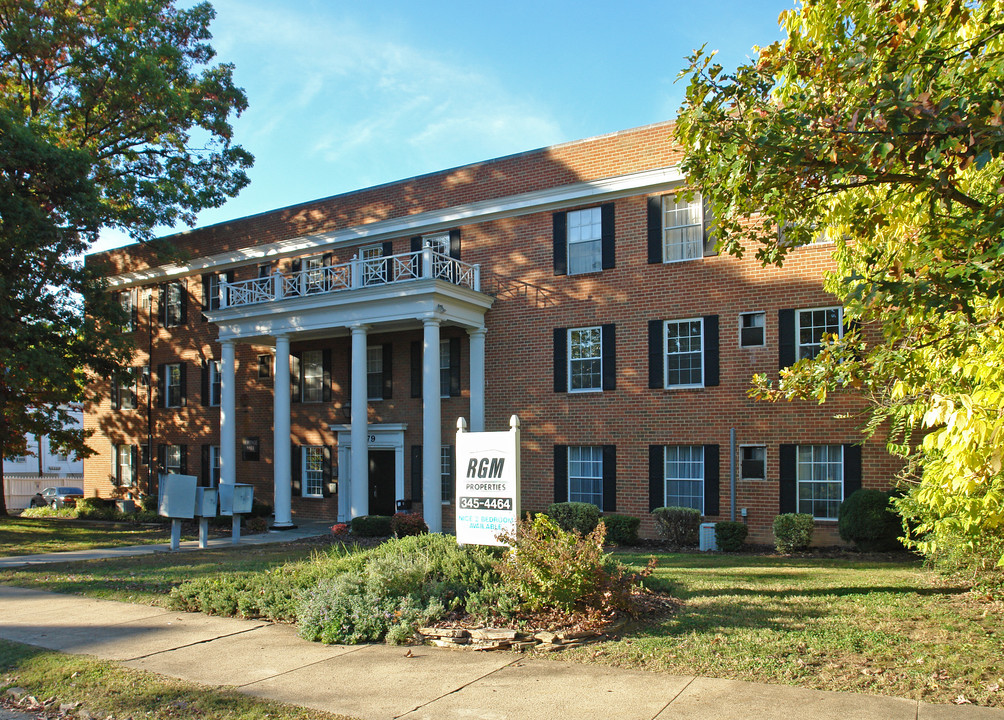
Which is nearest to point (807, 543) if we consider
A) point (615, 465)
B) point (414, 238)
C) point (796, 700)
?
point (615, 465)

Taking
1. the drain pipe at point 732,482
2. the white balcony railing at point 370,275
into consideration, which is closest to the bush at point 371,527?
the white balcony railing at point 370,275

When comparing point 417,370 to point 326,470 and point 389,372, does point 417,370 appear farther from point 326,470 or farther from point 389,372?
point 326,470

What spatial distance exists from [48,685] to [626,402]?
45.2 feet

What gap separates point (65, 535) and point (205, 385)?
7.09m

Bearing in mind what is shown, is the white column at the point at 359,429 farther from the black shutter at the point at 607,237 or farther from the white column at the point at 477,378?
the black shutter at the point at 607,237

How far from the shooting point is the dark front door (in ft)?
74.1

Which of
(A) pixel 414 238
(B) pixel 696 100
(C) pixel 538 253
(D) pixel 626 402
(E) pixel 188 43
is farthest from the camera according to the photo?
(E) pixel 188 43

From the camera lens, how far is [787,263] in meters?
16.8

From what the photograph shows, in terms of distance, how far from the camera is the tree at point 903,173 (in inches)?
233

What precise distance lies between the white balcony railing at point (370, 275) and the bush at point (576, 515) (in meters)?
6.44

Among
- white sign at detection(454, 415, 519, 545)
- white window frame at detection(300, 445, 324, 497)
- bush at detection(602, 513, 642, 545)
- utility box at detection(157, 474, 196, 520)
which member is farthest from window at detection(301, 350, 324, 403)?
white sign at detection(454, 415, 519, 545)

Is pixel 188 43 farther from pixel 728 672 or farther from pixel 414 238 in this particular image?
pixel 728 672

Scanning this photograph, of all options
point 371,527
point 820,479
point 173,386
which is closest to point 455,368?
point 371,527

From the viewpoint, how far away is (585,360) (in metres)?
19.4
